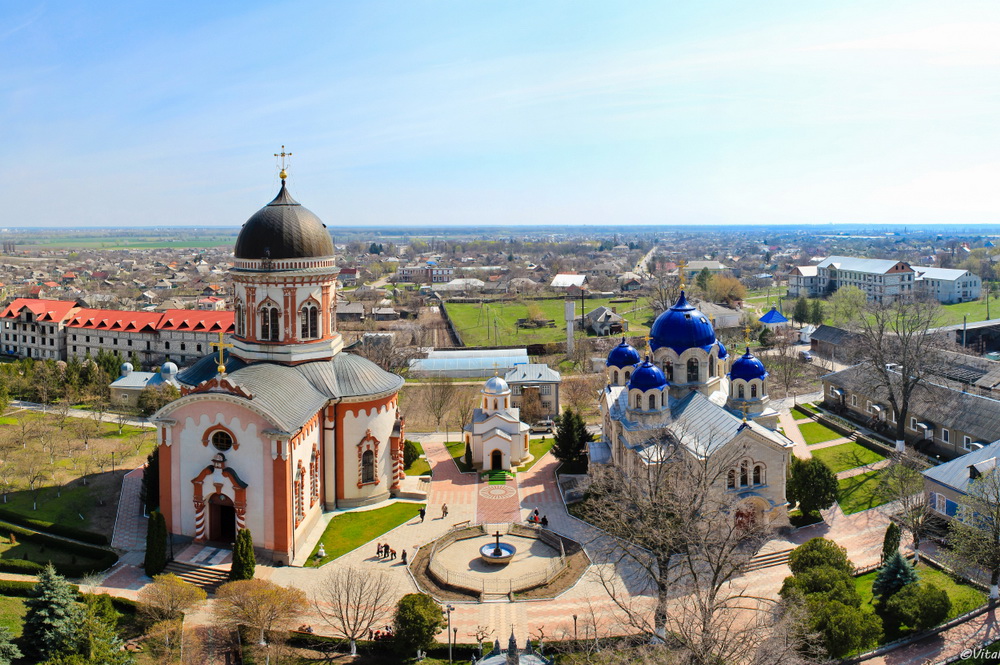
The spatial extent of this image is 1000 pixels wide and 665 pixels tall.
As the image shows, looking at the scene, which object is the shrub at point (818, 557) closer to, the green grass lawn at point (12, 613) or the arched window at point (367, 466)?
the arched window at point (367, 466)

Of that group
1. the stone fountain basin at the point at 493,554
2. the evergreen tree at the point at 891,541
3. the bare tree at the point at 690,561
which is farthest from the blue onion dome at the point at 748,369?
the stone fountain basin at the point at 493,554

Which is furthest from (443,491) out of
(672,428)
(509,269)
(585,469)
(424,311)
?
(509,269)

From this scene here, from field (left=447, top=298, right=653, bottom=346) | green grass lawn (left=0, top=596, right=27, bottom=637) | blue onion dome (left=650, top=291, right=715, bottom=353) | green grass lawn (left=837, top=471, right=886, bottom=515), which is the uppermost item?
blue onion dome (left=650, top=291, right=715, bottom=353)

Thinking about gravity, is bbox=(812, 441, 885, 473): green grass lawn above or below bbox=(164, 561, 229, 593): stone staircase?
above

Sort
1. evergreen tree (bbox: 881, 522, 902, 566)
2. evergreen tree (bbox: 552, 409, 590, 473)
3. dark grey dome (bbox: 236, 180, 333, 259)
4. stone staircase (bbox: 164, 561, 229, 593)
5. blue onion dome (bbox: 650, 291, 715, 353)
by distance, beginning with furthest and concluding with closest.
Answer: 1. evergreen tree (bbox: 552, 409, 590, 473)
2. blue onion dome (bbox: 650, 291, 715, 353)
3. dark grey dome (bbox: 236, 180, 333, 259)
4. stone staircase (bbox: 164, 561, 229, 593)
5. evergreen tree (bbox: 881, 522, 902, 566)

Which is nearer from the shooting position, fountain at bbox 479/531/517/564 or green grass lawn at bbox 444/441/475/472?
fountain at bbox 479/531/517/564

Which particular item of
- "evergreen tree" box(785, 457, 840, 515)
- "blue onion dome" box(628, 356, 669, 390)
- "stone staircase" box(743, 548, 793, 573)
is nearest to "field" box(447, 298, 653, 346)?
"blue onion dome" box(628, 356, 669, 390)

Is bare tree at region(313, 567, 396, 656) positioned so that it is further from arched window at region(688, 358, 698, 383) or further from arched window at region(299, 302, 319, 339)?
arched window at region(688, 358, 698, 383)
